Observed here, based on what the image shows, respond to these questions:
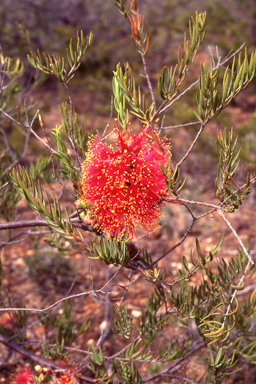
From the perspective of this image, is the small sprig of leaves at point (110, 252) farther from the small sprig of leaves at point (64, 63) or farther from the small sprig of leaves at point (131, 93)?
the small sprig of leaves at point (64, 63)

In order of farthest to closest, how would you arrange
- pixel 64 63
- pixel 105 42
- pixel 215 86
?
pixel 105 42 < pixel 64 63 < pixel 215 86

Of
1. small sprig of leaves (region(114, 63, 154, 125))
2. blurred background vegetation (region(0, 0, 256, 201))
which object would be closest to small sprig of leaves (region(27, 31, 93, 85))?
small sprig of leaves (region(114, 63, 154, 125))

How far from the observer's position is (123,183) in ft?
2.74

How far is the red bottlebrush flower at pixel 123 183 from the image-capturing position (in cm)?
86

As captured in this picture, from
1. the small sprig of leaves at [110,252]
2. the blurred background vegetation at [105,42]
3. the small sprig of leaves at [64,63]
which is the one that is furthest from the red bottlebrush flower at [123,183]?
the blurred background vegetation at [105,42]


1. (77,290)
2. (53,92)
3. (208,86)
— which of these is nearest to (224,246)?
(77,290)

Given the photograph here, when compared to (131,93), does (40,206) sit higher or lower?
lower

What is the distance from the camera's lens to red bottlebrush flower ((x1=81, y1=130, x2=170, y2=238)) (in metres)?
0.86

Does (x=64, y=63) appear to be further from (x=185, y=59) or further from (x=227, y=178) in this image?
(x=227, y=178)

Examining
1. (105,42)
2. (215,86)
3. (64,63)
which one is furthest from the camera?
(105,42)

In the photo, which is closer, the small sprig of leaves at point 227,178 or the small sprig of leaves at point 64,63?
the small sprig of leaves at point 227,178

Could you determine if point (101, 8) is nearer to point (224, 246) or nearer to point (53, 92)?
point (53, 92)

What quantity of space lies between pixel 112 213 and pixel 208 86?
1.39 feet

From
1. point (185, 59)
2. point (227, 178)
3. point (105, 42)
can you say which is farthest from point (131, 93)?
point (105, 42)
